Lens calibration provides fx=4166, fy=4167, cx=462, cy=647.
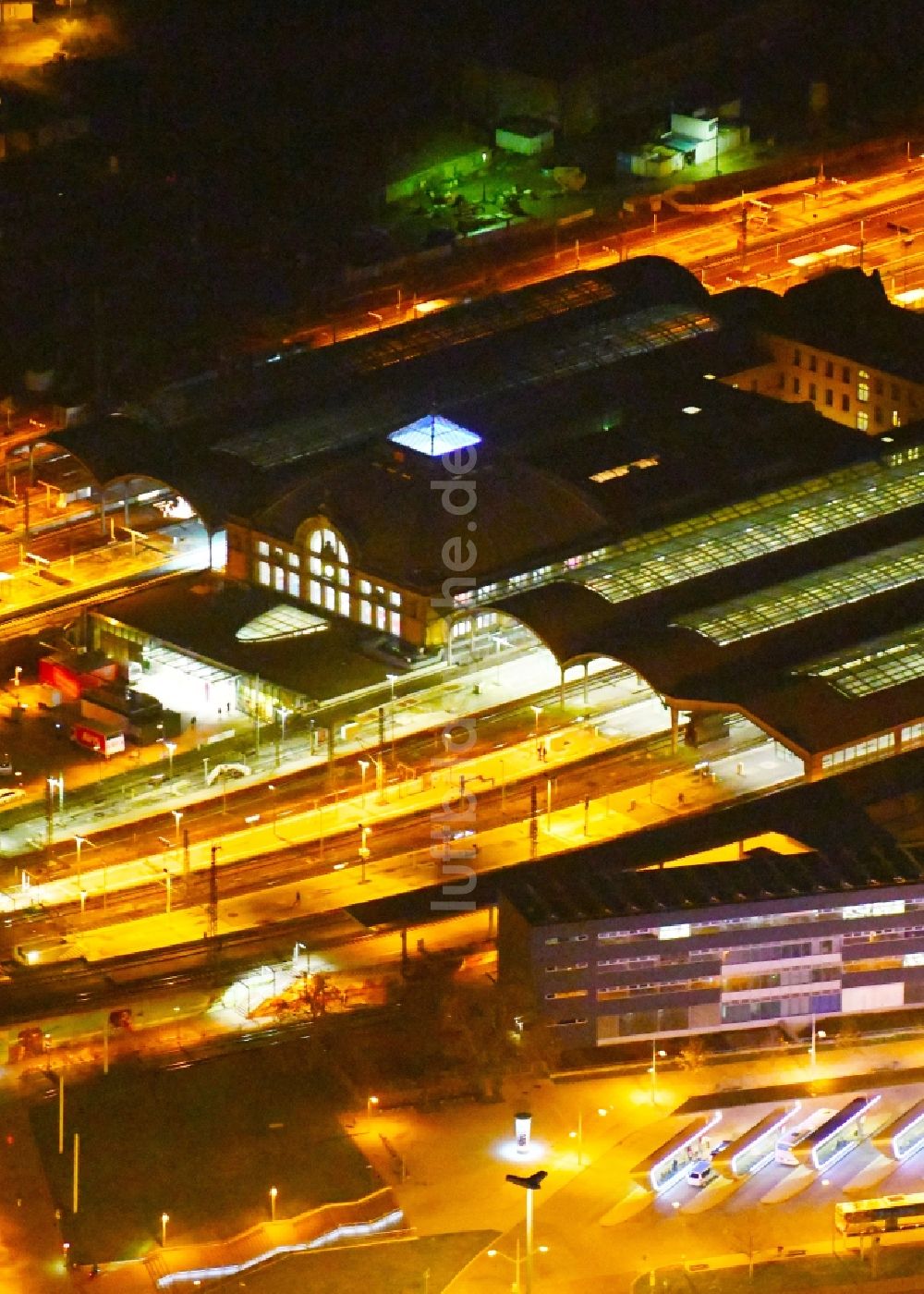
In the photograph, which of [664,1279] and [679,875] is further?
[679,875]

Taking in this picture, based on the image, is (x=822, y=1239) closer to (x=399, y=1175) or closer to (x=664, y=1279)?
(x=664, y=1279)

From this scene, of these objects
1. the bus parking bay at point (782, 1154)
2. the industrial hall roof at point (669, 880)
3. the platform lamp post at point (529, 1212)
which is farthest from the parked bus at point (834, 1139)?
the platform lamp post at point (529, 1212)

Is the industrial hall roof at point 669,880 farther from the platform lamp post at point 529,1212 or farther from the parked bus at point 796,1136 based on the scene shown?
the platform lamp post at point 529,1212

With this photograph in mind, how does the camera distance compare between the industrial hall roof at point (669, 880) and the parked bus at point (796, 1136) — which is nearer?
the parked bus at point (796, 1136)

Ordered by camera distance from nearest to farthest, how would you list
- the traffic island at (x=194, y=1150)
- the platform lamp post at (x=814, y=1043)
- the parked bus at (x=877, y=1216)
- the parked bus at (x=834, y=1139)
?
the parked bus at (x=877, y=1216) → the traffic island at (x=194, y=1150) → the parked bus at (x=834, y=1139) → the platform lamp post at (x=814, y=1043)

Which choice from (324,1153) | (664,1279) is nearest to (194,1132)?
(324,1153)

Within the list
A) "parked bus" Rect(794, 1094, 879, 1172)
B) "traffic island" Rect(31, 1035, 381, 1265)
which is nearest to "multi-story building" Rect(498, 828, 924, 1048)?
"parked bus" Rect(794, 1094, 879, 1172)
